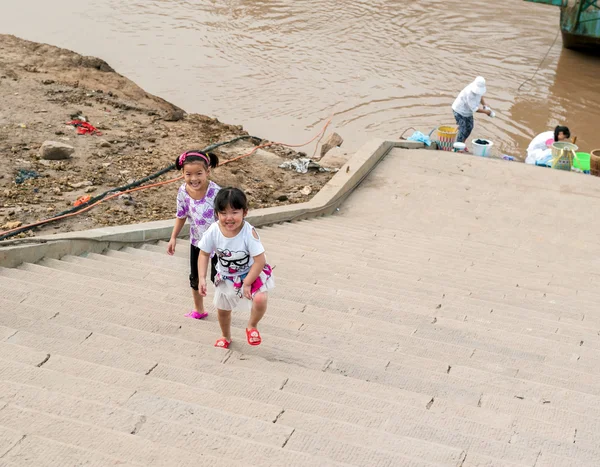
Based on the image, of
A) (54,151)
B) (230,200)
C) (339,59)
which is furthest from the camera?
(339,59)

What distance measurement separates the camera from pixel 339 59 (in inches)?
768

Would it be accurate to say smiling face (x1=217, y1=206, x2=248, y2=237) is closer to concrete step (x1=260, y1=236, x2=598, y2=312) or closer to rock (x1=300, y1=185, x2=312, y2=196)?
concrete step (x1=260, y1=236, x2=598, y2=312)

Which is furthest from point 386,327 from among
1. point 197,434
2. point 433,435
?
point 197,434

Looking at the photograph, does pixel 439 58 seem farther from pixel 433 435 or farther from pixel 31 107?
pixel 433 435

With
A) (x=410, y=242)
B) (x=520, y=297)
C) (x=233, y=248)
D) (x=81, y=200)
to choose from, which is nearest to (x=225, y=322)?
(x=233, y=248)

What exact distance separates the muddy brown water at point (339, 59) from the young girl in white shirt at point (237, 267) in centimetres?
1005

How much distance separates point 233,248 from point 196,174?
69 cm

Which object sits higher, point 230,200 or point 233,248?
point 230,200

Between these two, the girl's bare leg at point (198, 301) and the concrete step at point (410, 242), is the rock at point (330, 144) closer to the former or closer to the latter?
the concrete step at point (410, 242)

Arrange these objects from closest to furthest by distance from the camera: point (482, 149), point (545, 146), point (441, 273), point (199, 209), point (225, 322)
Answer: point (225, 322)
point (199, 209)
point (441, 273)
point (482, 149)
point (545, 146)

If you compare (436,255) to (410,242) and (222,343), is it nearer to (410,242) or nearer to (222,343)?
(410,242)

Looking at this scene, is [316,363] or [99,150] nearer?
[316,363]

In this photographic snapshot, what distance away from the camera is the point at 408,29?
22312 millimetres

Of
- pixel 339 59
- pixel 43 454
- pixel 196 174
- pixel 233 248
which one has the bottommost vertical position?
pixel 339 59
